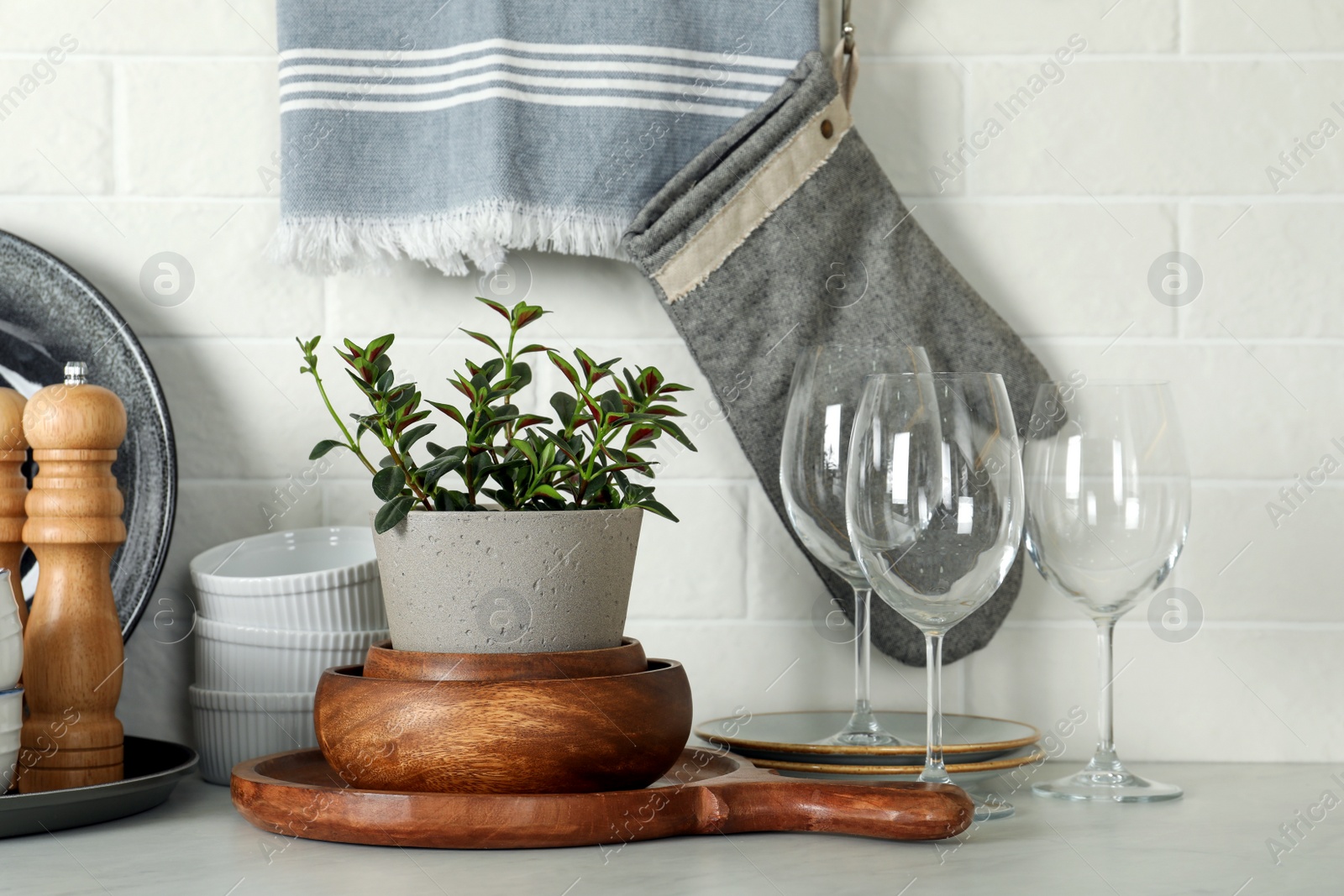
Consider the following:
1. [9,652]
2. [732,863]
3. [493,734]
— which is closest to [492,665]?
[493,734]

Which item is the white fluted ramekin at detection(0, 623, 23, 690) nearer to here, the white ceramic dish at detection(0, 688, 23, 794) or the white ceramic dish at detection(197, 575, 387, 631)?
the white ceramic dish at detection(0, 688, 23, 794)

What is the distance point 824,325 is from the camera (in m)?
0.81

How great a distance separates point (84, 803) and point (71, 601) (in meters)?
0.12

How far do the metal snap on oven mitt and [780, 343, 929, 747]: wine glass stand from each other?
60 millimetres

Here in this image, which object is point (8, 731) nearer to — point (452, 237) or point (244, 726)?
point (244, 726)

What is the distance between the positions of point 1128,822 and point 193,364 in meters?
0.68

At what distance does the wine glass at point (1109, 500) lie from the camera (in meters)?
0.69

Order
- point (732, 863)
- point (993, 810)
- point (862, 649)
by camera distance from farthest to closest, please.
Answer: point (862, 649)
point (993, 810)
point (732, 863)

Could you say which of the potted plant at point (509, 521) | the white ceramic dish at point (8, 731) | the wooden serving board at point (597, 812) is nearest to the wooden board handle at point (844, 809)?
the wooden serving board at point (597, 812)

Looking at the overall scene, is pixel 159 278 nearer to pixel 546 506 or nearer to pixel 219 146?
pixel 219 146

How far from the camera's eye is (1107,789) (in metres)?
0.69

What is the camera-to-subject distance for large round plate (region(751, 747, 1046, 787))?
664 millimetres

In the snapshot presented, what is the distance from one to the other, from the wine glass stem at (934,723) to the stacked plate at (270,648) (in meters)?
0.34

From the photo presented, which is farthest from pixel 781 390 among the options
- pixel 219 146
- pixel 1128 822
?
pixel 219 146
